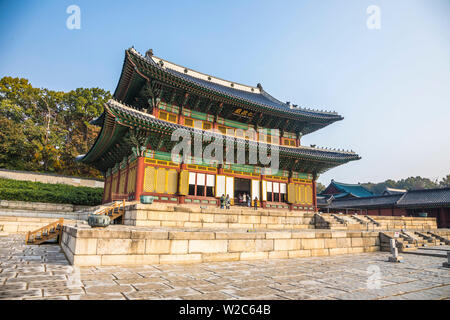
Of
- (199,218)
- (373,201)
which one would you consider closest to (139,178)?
(199,218)

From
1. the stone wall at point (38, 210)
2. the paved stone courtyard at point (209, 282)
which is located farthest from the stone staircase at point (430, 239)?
the stone wall at point (38, 210)

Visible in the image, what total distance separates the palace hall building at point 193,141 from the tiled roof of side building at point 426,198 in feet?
45.6

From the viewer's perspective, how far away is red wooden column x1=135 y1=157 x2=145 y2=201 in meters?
15.7

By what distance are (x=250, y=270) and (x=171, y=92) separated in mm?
14552

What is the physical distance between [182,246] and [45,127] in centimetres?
3613

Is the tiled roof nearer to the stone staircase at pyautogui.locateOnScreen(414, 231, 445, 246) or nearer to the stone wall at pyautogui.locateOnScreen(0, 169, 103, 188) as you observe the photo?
the stone staircase at pyautogui.locateOnScreen(414, 231, 445, 246)

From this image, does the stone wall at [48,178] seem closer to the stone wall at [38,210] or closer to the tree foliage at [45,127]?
the tree foliage at [45,127]

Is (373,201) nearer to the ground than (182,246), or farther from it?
farther from it

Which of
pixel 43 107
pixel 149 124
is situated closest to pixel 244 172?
pixel 149 124

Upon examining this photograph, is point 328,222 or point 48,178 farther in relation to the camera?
point 48,178

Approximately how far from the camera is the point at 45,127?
3484cm

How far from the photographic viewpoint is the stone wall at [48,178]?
88.6ft

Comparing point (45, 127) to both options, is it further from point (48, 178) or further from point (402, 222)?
point (402, 222)

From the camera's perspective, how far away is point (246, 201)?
2023cm
